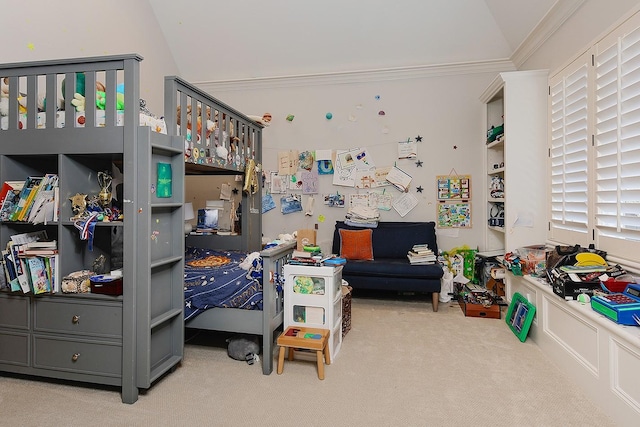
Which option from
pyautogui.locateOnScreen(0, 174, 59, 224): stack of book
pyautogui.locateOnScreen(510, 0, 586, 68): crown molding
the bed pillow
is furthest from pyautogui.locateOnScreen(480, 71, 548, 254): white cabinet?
pyautogui.locateOnScreen(0, 174, 59, 224): stack of book

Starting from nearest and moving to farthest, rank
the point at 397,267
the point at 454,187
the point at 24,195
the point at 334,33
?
1. the point at 24,195
2. the point at 397,267
3. the point at 334,33
4. the point at 454,187

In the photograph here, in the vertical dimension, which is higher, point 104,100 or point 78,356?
point 104,100

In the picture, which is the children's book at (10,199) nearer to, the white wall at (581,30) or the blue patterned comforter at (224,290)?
the blue patterned comforter at (224,290)

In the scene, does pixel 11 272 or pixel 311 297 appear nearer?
pixel 11 272

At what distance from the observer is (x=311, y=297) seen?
7.91 feet

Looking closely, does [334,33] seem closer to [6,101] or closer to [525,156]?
[525,156]

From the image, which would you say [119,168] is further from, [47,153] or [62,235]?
[62,235]

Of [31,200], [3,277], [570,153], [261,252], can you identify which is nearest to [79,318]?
[3,277]

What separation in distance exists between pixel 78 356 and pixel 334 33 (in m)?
3.84

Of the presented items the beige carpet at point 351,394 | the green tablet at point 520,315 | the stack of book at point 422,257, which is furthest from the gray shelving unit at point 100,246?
the green tablet at point 520,315

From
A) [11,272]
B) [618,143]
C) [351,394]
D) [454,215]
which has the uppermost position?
[618,143]

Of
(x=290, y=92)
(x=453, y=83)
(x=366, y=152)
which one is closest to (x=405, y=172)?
(x=366, y=152)

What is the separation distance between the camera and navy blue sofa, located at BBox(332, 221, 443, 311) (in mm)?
3539

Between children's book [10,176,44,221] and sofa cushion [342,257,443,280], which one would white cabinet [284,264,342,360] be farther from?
children's book [10,176,44,221]
